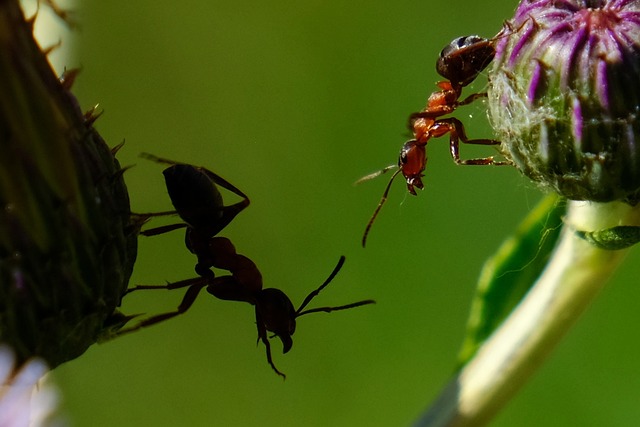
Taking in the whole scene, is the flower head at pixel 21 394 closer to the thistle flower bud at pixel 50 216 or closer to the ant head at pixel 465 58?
the thistle flower bud at pixel 50 216

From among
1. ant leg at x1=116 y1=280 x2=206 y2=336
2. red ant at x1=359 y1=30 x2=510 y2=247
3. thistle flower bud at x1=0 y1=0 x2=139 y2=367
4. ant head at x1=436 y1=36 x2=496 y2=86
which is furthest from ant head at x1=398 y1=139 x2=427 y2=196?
thistle flower bud at x1=0 y1=0 x2=139 y2=367

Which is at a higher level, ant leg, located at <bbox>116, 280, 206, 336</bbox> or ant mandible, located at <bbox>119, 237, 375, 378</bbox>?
ant leg, located at <bbox>116, 280, 206, 336</bbox>

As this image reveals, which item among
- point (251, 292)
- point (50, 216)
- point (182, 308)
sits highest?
point (50, 216)

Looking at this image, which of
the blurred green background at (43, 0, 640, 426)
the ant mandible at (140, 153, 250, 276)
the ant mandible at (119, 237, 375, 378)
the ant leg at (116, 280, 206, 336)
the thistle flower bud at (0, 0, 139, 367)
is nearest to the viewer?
the thistle flower bud at (0, 0, 139, 367)

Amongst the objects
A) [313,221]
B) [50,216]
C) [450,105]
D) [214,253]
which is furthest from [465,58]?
[313,221]

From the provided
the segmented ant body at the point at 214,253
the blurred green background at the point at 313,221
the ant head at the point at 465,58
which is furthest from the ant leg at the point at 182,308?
the blurred green background at the point at 313,221

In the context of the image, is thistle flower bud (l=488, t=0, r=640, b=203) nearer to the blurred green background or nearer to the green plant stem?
the green plant stem

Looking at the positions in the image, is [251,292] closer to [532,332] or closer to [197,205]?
[197,205]
